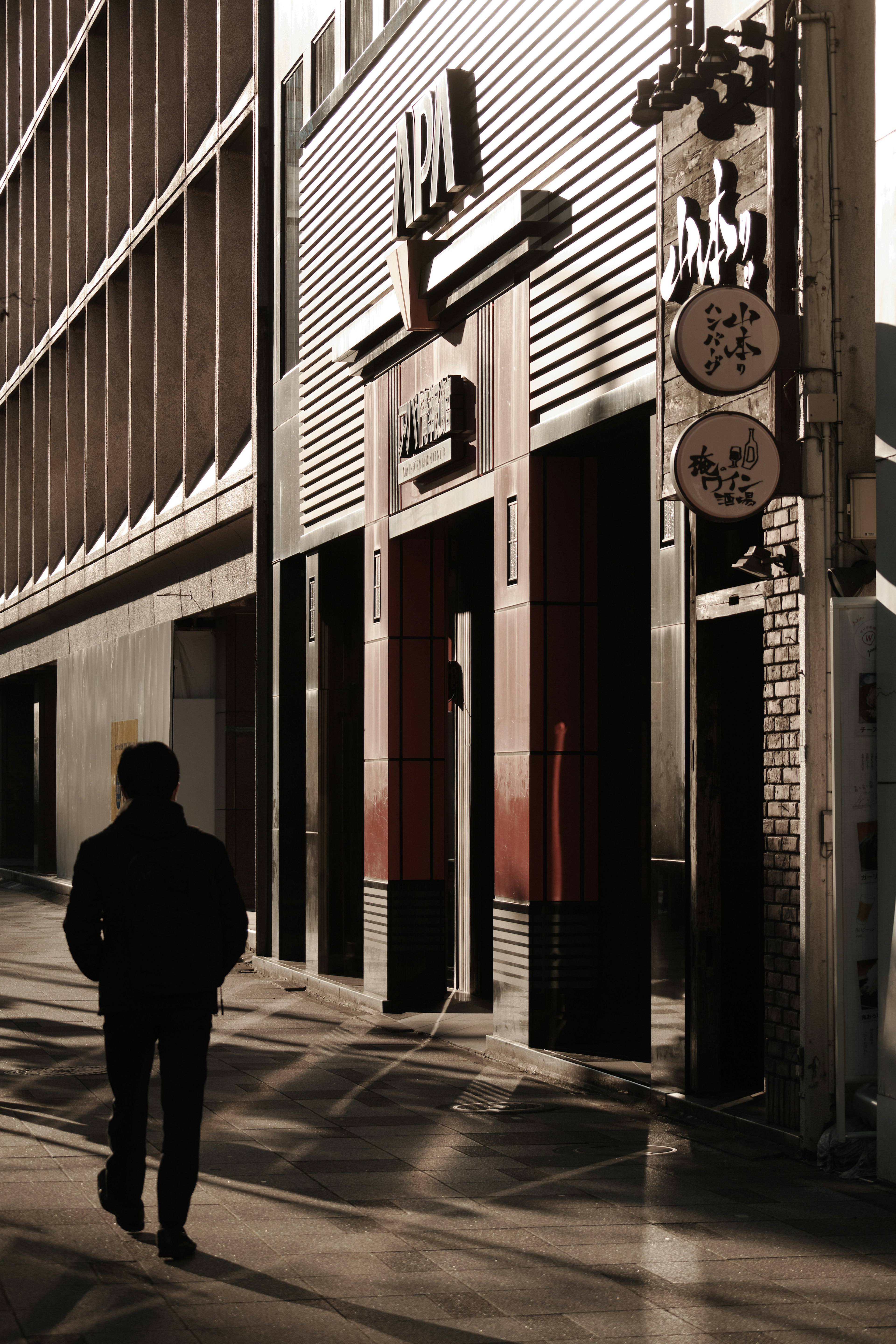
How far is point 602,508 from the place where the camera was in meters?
12.2

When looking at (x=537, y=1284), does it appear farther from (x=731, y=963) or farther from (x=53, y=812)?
(x=53, y=812)

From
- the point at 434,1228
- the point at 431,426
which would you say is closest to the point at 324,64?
the point at 431,426

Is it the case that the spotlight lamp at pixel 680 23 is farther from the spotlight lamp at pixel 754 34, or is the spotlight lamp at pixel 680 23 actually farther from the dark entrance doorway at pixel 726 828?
the dark entrance doorway at pixel 726 828

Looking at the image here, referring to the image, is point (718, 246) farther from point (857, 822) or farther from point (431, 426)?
point (431, 426)

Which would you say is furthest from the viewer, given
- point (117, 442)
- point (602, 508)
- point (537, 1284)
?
point (117, 442)

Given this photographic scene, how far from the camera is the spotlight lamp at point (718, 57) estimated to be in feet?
29.9

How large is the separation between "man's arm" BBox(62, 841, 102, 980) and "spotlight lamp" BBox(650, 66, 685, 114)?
5383mm

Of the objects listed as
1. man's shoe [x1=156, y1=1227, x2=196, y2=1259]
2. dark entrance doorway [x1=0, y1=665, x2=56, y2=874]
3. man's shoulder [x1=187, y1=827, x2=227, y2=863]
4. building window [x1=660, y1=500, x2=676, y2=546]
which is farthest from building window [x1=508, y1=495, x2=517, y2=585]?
dark entrance doorway [x1=0, y1=665, x2=56, y2=874]

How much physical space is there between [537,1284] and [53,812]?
30.5 meters

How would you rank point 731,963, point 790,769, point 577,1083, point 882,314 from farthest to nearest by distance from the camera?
point 577,1083, point 731,963, point 790,769, point 882,314

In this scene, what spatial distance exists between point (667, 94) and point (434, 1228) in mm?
5979

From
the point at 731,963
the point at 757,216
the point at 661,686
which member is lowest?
the point at 731,963

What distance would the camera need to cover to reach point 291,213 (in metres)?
18.7

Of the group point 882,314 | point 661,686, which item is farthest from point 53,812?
point 882,314
